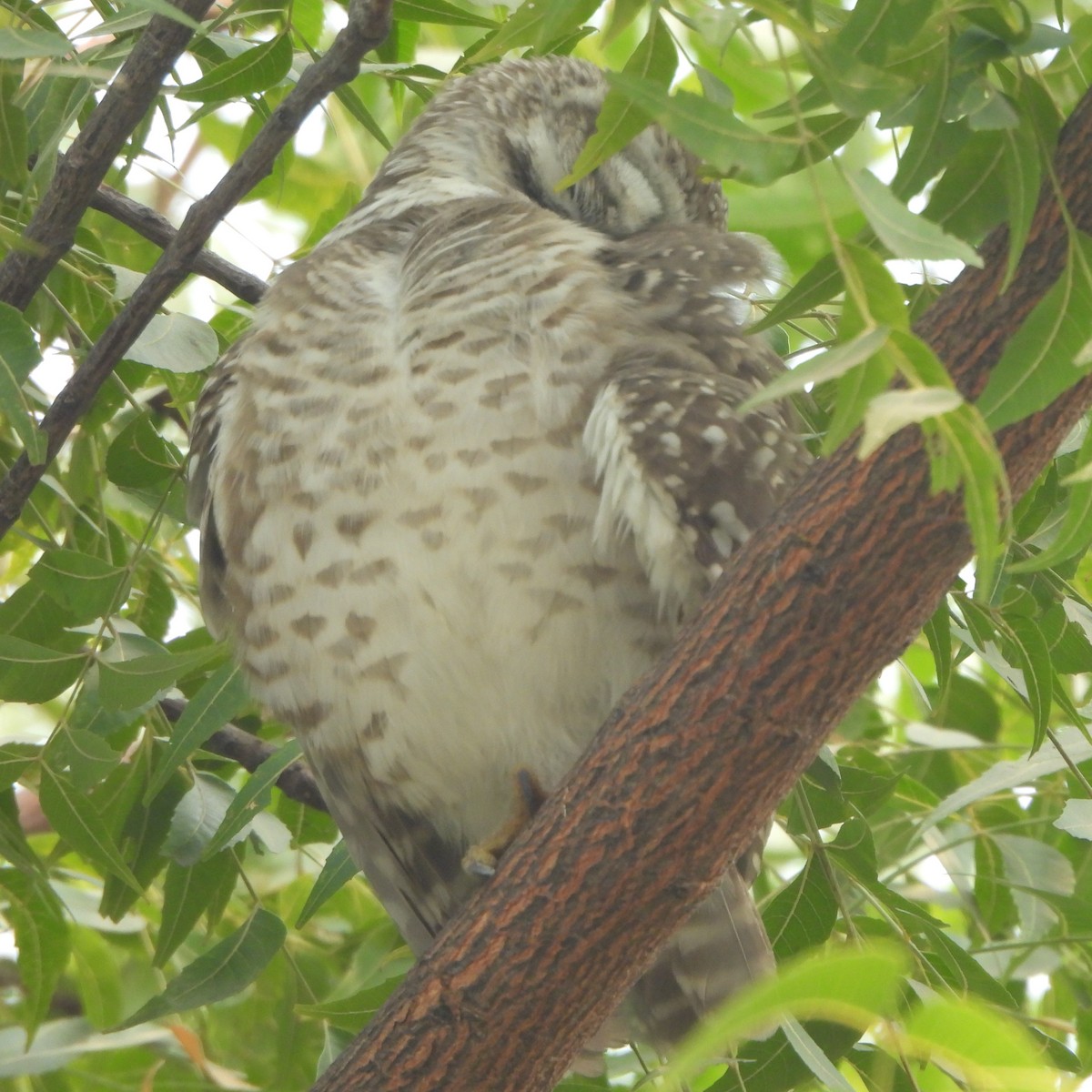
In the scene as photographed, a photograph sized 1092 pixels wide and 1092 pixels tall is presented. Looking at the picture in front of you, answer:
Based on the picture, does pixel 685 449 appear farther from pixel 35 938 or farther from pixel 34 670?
pixel 35 938

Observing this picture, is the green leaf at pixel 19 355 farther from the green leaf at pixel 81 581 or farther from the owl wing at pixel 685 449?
the owl wing at pixel 685 449

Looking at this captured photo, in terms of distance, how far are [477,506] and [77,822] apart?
2.29ft

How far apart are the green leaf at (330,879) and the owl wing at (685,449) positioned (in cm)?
76

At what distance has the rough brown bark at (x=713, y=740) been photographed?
1.61 meters

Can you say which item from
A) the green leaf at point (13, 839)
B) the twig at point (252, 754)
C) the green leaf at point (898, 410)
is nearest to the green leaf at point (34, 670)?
the green leaf at point (13, 839)

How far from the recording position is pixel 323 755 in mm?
2494

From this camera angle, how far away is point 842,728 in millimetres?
2947

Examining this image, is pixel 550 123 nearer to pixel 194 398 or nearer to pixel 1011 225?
pixel 194 398

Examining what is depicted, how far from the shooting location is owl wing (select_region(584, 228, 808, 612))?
2053mm

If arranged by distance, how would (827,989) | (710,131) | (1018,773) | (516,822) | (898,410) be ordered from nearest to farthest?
(827,989)
(898,410)
(710,131)
(516,822)
(1018,773)

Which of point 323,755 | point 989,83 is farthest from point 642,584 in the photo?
point 989,83

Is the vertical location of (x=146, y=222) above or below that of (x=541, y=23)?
below

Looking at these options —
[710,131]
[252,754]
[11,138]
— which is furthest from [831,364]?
[252,754]

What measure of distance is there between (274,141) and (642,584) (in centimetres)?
77
